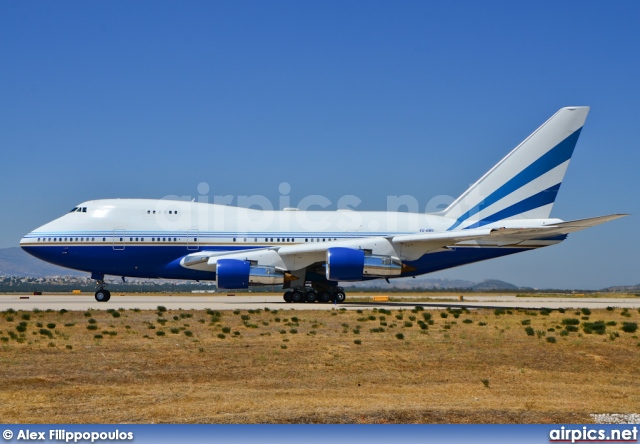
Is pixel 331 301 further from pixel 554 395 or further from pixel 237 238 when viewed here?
pixel 554 395

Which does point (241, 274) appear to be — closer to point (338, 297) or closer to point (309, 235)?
point (309, 235)

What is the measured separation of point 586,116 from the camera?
37.6m

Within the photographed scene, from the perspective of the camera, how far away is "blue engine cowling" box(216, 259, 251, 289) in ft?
119

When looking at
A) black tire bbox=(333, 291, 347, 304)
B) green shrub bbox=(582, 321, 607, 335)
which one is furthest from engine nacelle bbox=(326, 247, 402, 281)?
green shrub bbox=(582, 321, 607, 335)

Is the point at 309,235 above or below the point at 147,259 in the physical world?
above

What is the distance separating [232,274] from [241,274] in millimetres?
431

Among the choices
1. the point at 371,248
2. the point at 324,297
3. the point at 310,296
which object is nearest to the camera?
the point at 371,248

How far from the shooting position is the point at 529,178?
126ft

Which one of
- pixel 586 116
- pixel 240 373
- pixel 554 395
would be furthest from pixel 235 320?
pixel 586 116

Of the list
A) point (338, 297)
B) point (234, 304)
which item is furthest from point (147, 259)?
point (338, 297)

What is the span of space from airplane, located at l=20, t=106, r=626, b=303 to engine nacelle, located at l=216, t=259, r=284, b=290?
0.22ft

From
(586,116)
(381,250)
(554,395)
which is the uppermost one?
(586,116)

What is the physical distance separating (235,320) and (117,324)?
14.1 feet

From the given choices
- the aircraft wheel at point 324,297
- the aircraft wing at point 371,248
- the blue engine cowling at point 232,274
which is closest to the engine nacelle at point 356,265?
the aircraft wing at point 371,248
